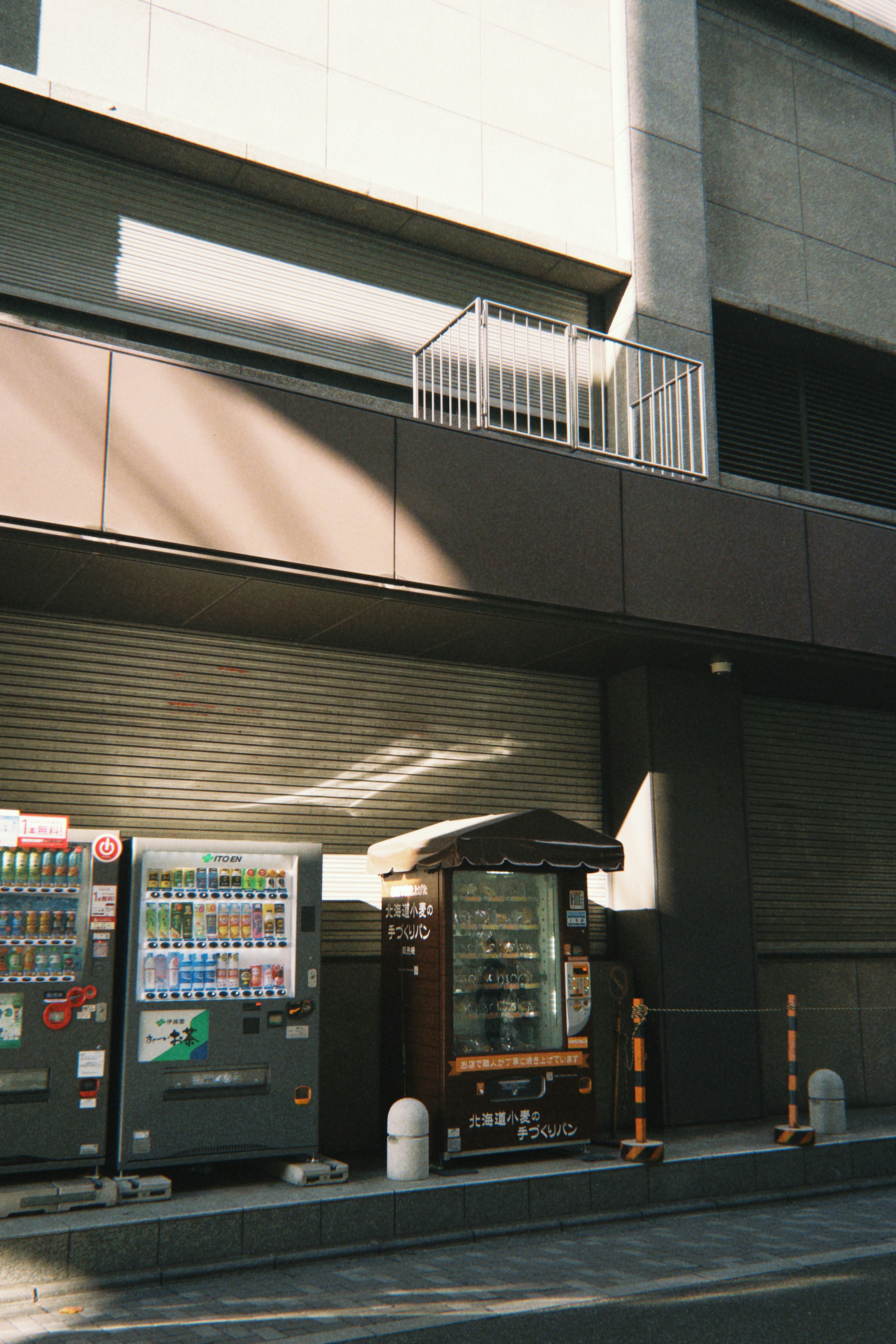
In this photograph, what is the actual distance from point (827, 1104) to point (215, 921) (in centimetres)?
546

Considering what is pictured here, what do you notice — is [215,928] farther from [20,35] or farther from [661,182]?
[661,182]

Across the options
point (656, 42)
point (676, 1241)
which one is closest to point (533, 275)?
point (656, 42)

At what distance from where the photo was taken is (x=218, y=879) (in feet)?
25.1

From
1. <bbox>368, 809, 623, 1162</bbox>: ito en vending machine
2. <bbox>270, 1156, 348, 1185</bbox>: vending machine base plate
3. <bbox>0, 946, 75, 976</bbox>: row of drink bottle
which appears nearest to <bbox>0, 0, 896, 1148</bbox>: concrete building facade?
<bbox>368, 809, 623, 1162</bbox>: ito en vending machine

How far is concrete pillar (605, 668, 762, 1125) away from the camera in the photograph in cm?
991

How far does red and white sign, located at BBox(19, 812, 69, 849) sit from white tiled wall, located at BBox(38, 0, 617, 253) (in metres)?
6.13

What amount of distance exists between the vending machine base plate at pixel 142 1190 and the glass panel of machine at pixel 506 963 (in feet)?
7.49

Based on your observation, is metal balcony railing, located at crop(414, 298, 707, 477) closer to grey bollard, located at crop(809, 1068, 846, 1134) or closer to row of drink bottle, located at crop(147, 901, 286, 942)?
row of drink bottle, located at crop(147, 901, 286, 942)

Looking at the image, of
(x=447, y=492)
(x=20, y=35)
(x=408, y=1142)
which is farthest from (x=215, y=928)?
(x=20, y=35)

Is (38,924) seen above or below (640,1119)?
above

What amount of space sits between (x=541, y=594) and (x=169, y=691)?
10.2 feet

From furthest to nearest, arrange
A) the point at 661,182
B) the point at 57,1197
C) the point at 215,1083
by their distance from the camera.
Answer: the point at 661,182 → the point at 215,1083 → the point at 57,1197

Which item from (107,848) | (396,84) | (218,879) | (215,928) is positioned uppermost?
(396,84)

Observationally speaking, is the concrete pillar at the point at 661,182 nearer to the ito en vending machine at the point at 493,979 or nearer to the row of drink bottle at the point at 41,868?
the ito en vending machine at the point at 493,979
